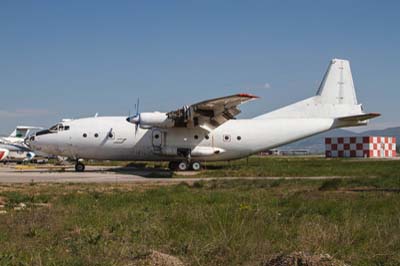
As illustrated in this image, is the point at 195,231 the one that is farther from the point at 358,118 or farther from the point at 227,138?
the point at 358,118

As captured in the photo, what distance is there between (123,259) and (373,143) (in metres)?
57.3

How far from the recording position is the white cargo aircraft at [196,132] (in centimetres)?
3095

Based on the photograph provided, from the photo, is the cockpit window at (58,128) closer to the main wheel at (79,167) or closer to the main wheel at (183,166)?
the main wheel at (79,167)

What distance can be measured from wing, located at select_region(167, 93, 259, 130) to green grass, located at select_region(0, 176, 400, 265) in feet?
49.7

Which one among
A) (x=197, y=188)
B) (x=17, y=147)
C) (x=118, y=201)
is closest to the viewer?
(x=118, y=201)

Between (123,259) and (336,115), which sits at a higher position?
(336,115)

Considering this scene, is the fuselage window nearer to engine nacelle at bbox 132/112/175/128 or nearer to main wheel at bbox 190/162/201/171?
main wheel at bbox 190/162/201/171

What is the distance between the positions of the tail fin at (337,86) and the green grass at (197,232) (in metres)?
20.2

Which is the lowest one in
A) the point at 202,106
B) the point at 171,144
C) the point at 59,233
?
the point at 59,233

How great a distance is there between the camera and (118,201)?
44.5 ft

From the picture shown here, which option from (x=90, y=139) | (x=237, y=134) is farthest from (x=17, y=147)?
(x=237, y=134)

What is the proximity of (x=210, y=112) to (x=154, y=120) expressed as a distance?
3426 millimetres

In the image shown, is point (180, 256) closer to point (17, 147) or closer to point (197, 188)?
point (197, 188)

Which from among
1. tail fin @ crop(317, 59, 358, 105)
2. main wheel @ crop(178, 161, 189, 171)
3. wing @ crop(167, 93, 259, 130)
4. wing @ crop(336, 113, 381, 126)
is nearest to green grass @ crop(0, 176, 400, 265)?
wing @ crop(167, 93, 259, 130)
